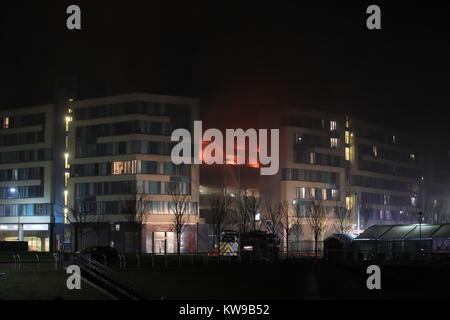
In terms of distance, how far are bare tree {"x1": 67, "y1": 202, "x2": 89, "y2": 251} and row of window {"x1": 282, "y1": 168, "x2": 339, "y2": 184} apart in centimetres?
3273

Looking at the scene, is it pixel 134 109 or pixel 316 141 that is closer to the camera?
pixel 134 109

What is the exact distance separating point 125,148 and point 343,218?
1484 inches

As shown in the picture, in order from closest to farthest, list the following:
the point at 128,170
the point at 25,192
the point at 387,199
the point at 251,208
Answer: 1. the point at 128,170
2. the point at 251,208
3. the point at 25,192
4. the point at 387,199

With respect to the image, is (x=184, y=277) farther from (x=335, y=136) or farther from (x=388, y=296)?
(x=335, y=136)

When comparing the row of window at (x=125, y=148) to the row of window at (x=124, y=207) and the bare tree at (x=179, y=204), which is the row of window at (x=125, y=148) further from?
the row of window at (x=124, y=207)

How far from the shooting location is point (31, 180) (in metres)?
120

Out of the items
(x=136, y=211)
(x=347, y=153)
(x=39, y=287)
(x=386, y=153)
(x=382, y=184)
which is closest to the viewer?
(x=39, y=287)

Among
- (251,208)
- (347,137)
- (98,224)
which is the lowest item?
(98,224)

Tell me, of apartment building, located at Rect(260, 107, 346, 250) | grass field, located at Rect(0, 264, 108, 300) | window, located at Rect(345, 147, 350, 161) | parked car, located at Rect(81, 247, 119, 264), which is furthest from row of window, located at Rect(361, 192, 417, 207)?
grass field, located at Rect(0, 264, 108, 300)

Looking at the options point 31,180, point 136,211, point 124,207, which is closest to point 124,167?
point 124,207

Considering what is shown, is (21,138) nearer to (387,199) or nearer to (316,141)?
(316,141)
